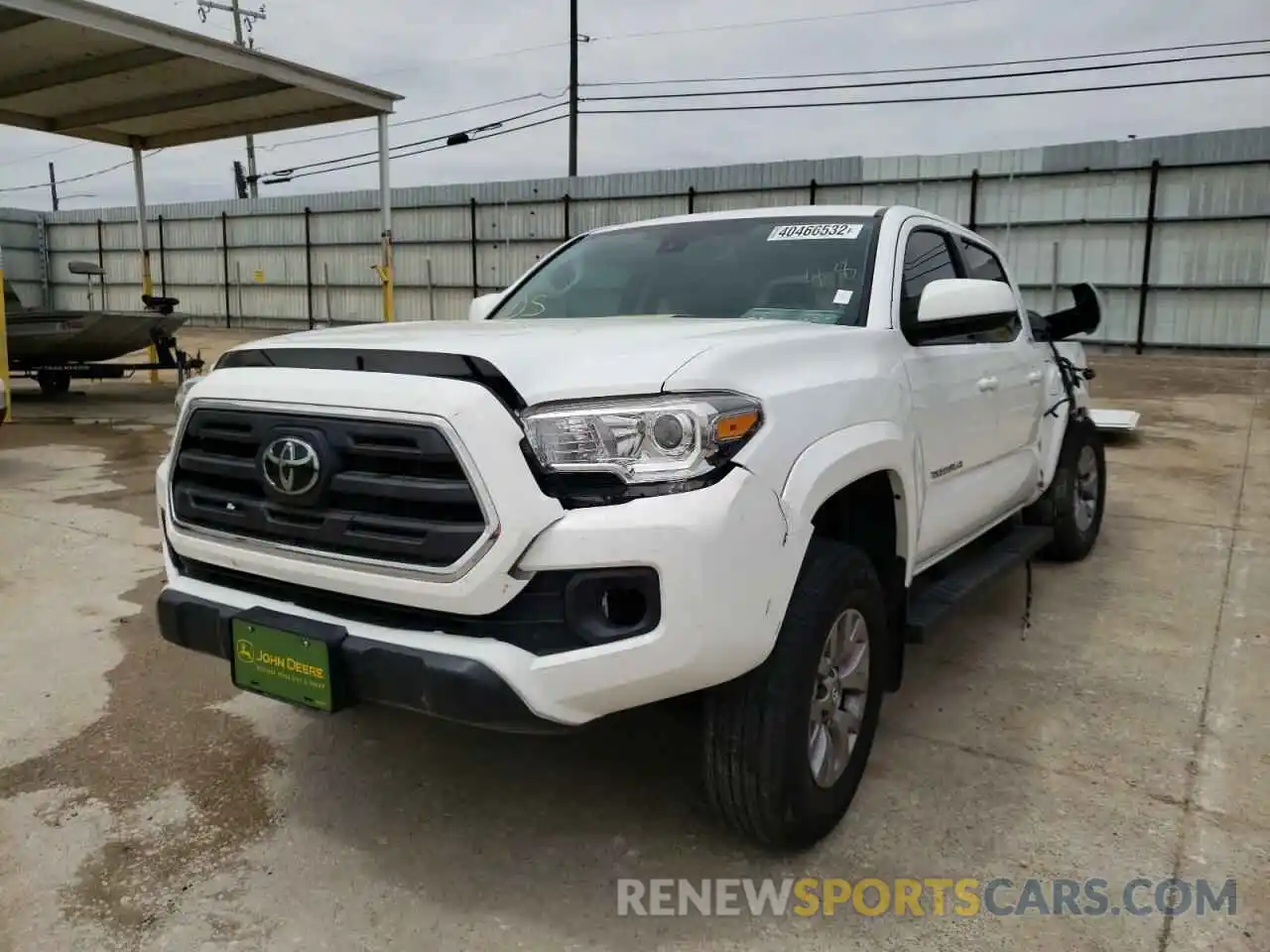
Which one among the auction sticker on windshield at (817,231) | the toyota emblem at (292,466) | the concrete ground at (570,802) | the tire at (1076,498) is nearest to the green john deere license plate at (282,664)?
the toyota emblem at (292,466)

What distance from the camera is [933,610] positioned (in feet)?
10.5

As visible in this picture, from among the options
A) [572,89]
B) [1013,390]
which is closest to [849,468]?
[1013,390]

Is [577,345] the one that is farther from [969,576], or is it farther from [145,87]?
[145,87]

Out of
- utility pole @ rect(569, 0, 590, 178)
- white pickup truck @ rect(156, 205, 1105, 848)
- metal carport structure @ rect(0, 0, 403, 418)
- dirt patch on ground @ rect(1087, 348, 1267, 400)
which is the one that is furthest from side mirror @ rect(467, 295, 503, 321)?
utility pole @ rect(569, 0, 590, 178)

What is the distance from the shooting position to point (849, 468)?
251 cm

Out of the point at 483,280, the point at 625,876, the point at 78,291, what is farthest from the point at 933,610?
the point at 78,291

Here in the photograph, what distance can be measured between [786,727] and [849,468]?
0.67 m

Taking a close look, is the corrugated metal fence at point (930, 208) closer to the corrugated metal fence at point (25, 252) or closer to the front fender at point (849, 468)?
the corrugated metal fence at point (25, 252)

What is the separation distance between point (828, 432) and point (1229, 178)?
1772 cm

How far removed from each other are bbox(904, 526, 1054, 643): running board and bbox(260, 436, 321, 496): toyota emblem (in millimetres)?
1827

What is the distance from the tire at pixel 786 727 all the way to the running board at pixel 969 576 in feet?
2.03

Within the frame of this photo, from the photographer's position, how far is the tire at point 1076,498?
5039 millimetres

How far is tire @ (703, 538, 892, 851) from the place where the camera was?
2.29 meters

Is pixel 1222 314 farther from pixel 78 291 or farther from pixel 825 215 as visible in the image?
pixel 78 291
